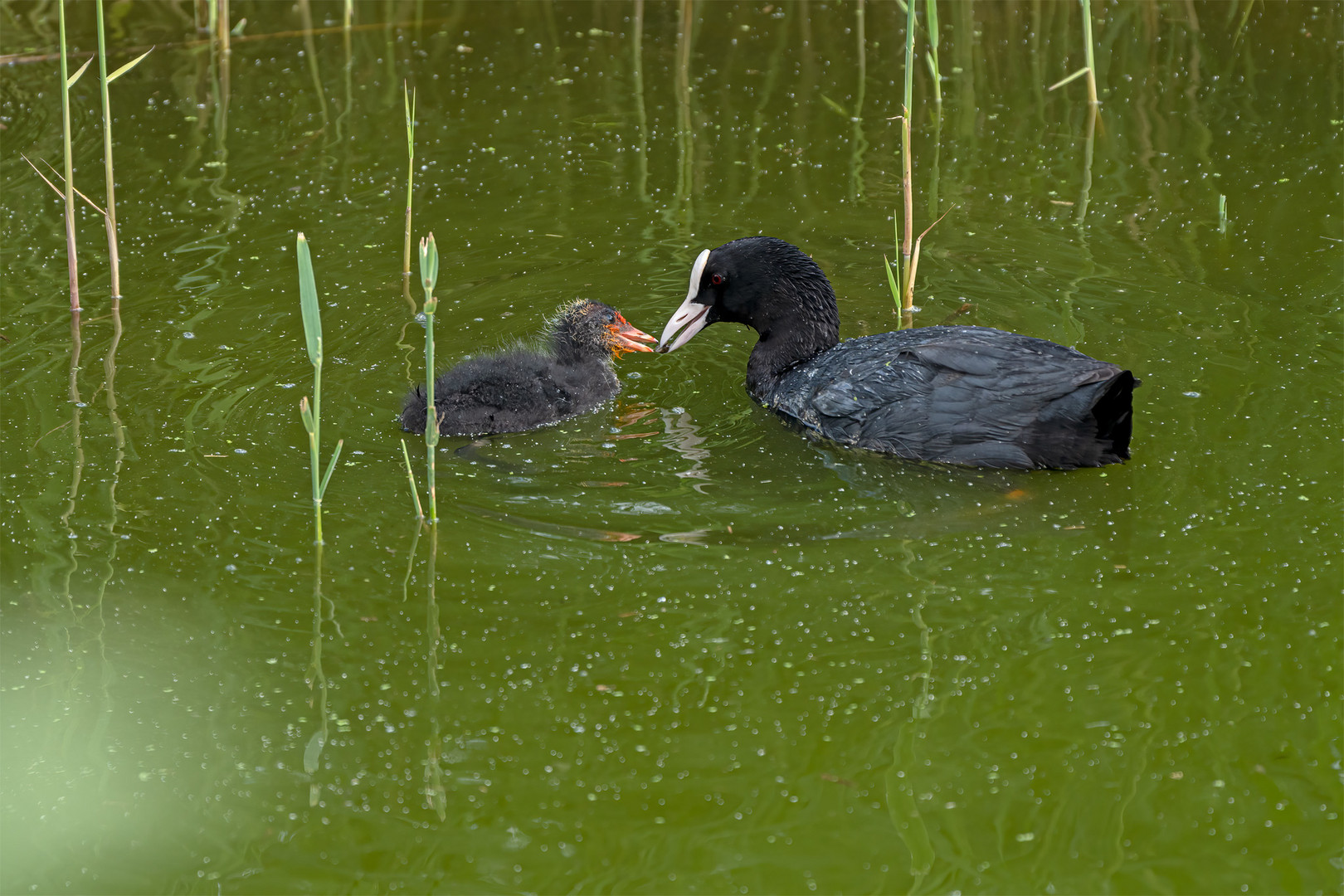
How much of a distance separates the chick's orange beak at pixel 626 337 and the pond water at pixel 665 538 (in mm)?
213

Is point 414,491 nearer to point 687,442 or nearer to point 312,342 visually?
point 312,342

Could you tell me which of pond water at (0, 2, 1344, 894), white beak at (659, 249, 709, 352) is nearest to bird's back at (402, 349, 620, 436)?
pond water at (0, 2, 1344, 894)

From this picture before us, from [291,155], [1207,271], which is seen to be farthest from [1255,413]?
[291,155]

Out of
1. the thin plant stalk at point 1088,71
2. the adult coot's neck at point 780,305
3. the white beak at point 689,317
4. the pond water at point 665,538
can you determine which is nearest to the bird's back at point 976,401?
the pond water at point 665,538

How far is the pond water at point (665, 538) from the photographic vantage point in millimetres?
3902

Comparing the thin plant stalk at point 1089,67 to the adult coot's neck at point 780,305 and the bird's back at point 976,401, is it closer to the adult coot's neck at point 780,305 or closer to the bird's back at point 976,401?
the adult coot's neck at point 780,305

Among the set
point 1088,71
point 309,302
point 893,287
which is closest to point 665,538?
point 309,302

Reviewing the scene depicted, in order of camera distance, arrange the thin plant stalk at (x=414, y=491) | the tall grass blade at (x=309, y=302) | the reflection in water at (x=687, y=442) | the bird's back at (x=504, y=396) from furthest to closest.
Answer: the bird's back at (x=504, y=396), the reflection in water at (x=687, y=442), the thin plant stalk at (x=414, y=491), the tall grass blade at (x=309, y=302)

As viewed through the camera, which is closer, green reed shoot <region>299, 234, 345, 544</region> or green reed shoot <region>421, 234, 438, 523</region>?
green reed shoot <region>299, 234, 345, 544</region>

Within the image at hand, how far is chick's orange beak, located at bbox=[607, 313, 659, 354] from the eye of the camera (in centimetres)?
686

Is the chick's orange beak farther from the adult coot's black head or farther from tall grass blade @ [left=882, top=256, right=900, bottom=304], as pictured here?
tall grass blade @ [left=882, top=256, right=900, bottom=304]

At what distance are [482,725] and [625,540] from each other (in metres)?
1.10

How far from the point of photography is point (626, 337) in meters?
6.88

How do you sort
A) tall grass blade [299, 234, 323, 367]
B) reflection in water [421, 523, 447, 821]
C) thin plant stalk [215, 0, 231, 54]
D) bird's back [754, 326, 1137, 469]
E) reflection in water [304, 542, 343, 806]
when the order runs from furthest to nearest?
1. thin plant stalk [215, 0, 231, 54]
2. bird's back [754, 326, 1137, 469]
3. tall grass blade [299, 234, 323, 367]
4. reflection in water [304, 542, 343, 806]
5. reflection in water [421, 523, 447, 821]
